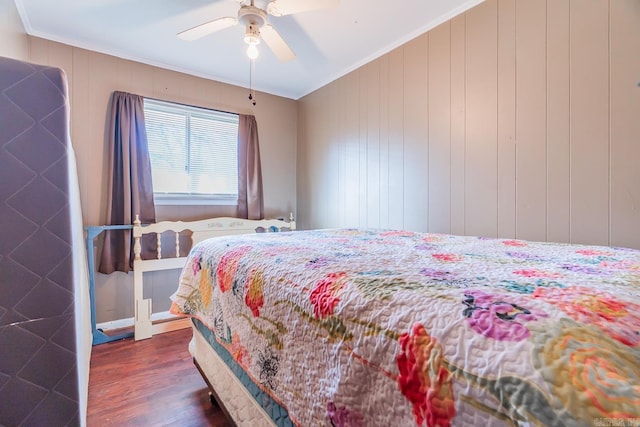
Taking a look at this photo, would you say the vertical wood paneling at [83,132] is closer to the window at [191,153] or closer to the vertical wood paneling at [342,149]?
the window at [191,153]

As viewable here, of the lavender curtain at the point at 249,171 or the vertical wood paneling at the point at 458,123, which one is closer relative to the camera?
the vertical wood paneling at the point at 458,123

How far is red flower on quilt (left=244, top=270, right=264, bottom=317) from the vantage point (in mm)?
909

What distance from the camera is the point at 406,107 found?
234 cm

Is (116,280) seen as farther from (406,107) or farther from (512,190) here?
(512,190)

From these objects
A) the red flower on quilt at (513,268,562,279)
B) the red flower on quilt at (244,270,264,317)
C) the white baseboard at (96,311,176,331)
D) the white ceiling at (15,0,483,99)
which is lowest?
the white baseboard at (96,311,176,331)

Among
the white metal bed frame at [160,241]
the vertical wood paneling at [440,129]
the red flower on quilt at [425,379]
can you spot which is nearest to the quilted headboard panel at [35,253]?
the red flower on quilt at [425,379]

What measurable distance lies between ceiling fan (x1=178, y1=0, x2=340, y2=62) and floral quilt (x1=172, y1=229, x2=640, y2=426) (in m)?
1.31

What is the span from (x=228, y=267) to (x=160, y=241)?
177 cm

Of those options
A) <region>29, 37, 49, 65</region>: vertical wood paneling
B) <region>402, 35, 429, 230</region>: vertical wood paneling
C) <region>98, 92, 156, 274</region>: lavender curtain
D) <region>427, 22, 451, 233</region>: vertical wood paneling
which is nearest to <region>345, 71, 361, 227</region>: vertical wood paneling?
<region>402, 35, 429, 230</region>: vertical wood paneling

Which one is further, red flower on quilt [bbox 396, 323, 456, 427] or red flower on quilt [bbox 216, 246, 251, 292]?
red flower on quilt [bbox 216, 246, 251, 292]

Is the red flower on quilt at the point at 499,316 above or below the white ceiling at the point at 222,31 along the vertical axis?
below

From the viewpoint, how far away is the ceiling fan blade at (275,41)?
1.79 m

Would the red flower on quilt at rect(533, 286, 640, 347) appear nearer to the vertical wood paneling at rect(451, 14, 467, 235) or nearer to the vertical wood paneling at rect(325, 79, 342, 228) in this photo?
the vertical wood paneling at rect(451, 14, 467, 235)

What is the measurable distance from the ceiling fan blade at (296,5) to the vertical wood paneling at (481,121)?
100cm
